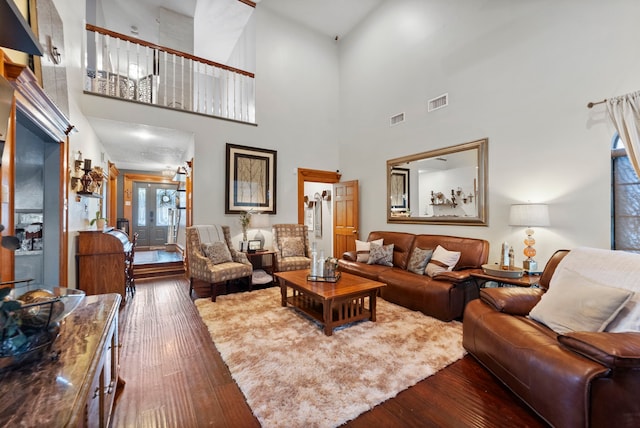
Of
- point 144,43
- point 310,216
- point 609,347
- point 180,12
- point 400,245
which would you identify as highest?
point 180,12

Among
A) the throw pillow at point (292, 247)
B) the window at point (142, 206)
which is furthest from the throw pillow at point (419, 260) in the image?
the window at point (142, 206)

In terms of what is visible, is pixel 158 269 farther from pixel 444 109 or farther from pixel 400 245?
pixel 444 109

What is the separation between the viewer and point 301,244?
5145 mm

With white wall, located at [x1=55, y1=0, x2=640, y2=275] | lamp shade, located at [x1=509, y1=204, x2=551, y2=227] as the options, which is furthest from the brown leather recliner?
white wall, located at [x1=55, y1=0, x2=640, y2=275]

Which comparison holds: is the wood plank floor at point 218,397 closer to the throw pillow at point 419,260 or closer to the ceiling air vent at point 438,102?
the throw pillow at point 419,260

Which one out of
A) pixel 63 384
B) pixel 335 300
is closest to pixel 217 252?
pixel 335 300

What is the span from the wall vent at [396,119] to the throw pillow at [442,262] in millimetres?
2529

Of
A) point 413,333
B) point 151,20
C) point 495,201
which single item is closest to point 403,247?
point 495,201

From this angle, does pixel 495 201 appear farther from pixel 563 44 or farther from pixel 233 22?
pixel 233 22

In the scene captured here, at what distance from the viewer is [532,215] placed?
290cm

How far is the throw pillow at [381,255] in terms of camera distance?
14.2 feet

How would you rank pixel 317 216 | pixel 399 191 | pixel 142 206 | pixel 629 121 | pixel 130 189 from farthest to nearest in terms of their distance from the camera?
pixel 142 206 < pixel 130 189 < pixel 317 216 < pixel 399 191 < pixel 629 121

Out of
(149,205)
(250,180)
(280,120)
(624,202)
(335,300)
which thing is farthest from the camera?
(149,205)

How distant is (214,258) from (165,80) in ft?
11.6
